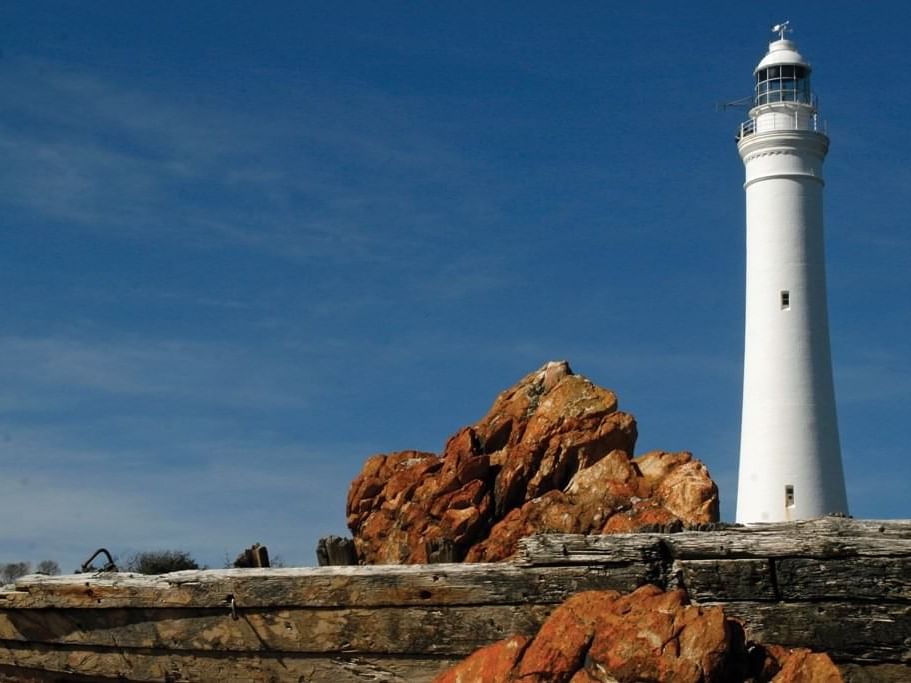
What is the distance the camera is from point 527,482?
4450 centimetres

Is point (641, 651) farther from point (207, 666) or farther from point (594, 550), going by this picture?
point (207, 666)

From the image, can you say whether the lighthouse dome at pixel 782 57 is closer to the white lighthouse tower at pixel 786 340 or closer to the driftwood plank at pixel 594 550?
the white lighthouse tower at pixel 786 340

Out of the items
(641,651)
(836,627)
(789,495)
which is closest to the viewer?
(641,651)

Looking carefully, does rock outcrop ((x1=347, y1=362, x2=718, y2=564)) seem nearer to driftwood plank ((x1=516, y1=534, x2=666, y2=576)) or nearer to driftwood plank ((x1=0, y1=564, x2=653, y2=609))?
driftwood plank ((x1=0, y1=564, x2=653, y2=609))

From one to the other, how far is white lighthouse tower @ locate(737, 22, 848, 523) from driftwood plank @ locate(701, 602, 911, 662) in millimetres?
27224

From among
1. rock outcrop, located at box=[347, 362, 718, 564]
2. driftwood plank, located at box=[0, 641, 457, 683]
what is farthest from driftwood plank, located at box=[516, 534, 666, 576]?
rock outcrop, located at box=[347, 362, 718, 564]

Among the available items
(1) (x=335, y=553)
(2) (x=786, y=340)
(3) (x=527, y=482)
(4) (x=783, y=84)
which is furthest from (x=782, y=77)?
(1) (x=335, y=553)

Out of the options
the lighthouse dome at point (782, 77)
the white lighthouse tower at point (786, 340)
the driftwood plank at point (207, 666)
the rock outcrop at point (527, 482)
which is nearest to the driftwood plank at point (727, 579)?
the driftwood plank at point (207, 666)

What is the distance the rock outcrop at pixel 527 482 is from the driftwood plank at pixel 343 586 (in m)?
24.7

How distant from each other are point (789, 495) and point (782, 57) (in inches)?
558

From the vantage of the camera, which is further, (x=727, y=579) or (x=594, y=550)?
(x=594, y=550)

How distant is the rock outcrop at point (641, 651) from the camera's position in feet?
38.1

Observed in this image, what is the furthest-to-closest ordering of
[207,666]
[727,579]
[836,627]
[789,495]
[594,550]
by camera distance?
[789,495]
[207,666]
[594,550]
[727,579]
[836,627]

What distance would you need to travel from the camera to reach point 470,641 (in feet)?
44.7
